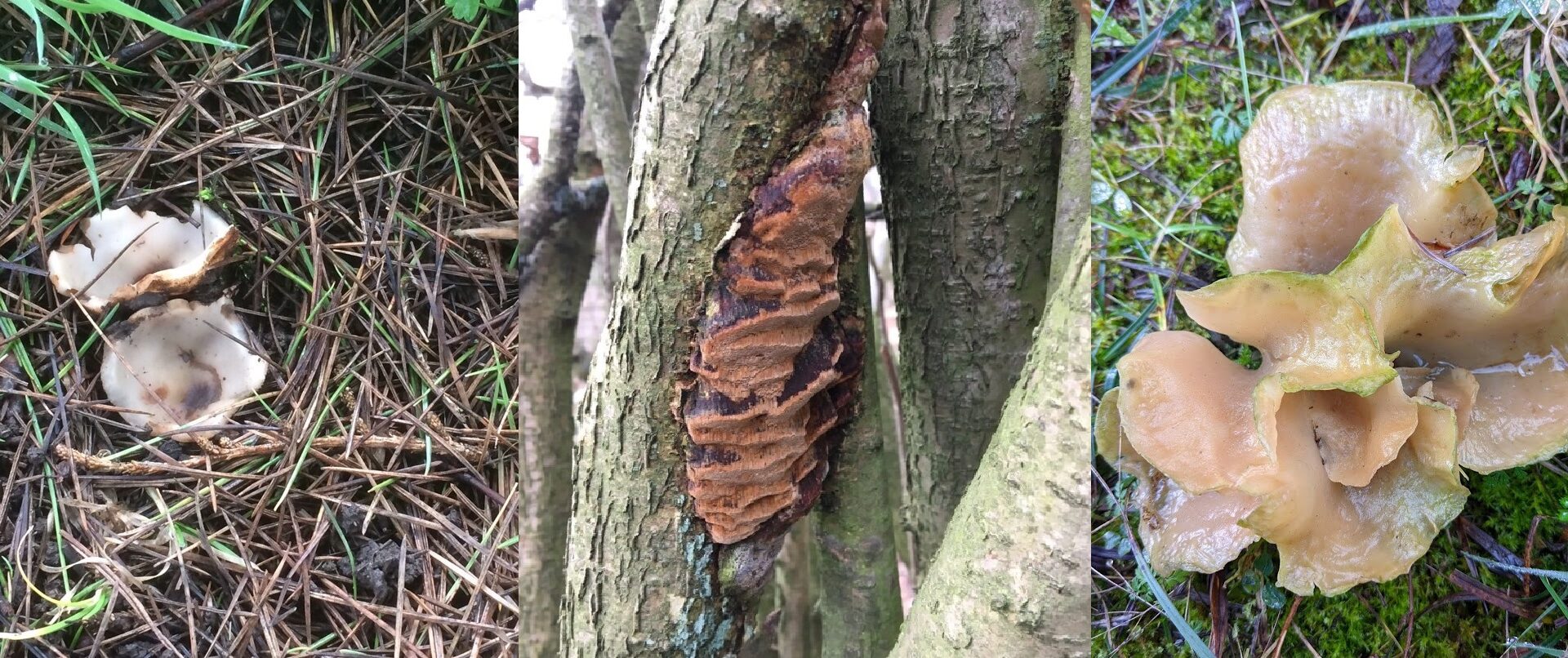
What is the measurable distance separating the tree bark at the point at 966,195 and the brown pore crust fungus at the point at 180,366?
1204 millimetres

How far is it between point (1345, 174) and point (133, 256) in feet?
7.03

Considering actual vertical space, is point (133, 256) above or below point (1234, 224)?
above

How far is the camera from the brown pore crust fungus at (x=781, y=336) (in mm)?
938

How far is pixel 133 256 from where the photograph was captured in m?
1.56

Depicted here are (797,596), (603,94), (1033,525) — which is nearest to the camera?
(1033,525)

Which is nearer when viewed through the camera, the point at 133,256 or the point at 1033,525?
the point at 1033,525

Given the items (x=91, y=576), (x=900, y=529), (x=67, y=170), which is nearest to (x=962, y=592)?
(x=900, y=529)

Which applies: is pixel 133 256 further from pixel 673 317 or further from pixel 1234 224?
pixel 1234 224

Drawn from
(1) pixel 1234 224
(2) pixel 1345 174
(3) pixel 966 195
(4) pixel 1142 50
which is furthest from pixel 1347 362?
(4) pixel 1142 50

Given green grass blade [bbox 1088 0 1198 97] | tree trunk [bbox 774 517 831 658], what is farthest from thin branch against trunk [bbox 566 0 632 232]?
green grass blade [bbox 1088 0 1198 97]

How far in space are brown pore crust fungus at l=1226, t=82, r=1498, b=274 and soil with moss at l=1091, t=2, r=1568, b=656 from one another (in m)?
0.20

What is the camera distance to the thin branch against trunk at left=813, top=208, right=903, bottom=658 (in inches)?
50.2

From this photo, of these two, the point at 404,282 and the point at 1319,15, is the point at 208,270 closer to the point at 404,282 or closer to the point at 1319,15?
the point at 404,282

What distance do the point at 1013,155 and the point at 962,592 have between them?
612 mm
